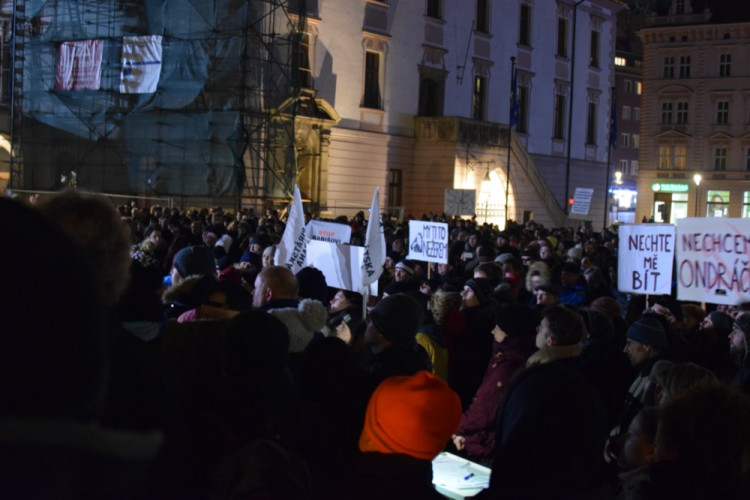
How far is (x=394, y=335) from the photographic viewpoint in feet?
14.7

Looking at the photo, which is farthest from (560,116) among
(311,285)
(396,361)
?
(396,361)

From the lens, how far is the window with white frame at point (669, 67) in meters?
63.5

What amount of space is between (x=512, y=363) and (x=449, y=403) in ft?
7.79

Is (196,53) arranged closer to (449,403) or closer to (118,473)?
(449,403)

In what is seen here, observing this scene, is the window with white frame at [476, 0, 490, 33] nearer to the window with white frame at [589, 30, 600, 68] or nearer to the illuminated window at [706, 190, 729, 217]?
the window with white frame at [589, 30, 600, 68]

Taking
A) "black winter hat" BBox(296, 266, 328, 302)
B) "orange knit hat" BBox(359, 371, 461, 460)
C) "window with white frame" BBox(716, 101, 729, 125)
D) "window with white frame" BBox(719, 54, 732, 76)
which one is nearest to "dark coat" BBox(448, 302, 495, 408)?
"black winter hat" BBox(296, 266, 328, 302)

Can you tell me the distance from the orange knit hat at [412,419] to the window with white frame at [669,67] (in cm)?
6530

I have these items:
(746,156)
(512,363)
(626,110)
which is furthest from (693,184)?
(512,363)

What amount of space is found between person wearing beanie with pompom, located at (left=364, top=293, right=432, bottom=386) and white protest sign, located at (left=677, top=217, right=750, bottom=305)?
399cm

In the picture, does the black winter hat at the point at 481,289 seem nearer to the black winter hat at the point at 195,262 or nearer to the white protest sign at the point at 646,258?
the white protest sign at the point at 646,258

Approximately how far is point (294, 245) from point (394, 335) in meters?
5.10

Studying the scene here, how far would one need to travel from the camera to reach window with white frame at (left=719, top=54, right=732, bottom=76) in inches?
2425

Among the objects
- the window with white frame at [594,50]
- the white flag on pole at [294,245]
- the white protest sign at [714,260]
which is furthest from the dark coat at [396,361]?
the window with white frame at [594,50]

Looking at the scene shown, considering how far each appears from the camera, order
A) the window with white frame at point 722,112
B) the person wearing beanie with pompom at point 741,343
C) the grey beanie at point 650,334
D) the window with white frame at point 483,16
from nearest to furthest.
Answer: the grey beanie at point 650,334, the person wearing beanie with pompom at point 741,343, the window with white frame at point 483,16, the window with white frame at point 722,112
